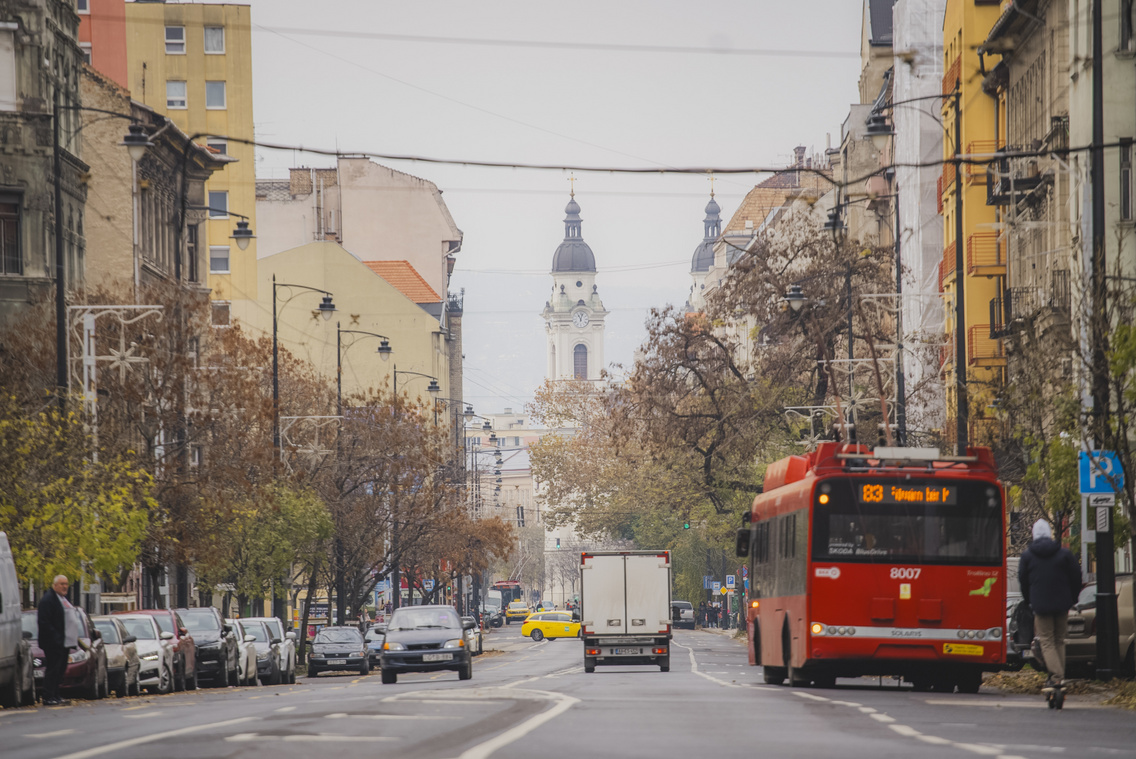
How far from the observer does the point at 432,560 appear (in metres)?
80.2

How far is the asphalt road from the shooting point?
13.0 meters

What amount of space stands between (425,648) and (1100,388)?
53.1ft

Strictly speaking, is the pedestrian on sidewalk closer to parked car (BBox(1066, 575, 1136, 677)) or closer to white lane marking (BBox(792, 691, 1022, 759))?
white lane marking (BBox(792, 691, 1022, 759))

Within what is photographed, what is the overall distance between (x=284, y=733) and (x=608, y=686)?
12.4m

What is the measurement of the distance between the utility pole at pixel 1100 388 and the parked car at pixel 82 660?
13874 mm

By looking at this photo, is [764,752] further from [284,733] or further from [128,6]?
[128,6]

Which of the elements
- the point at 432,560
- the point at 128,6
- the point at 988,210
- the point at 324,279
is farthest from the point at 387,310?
the point at 988,210

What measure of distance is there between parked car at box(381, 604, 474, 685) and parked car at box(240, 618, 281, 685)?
5.37 metres

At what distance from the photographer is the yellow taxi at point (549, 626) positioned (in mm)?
100625

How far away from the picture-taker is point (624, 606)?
145 ft

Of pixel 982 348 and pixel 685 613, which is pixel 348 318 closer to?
pixel 685 613

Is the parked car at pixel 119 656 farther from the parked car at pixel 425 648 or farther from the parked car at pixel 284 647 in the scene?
the parked car at pixel 284 647

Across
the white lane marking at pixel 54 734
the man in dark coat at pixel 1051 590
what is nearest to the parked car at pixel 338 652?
the man in dark coat at pixel 1051 590

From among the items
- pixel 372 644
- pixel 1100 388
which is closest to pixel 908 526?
pixel 1100 388
